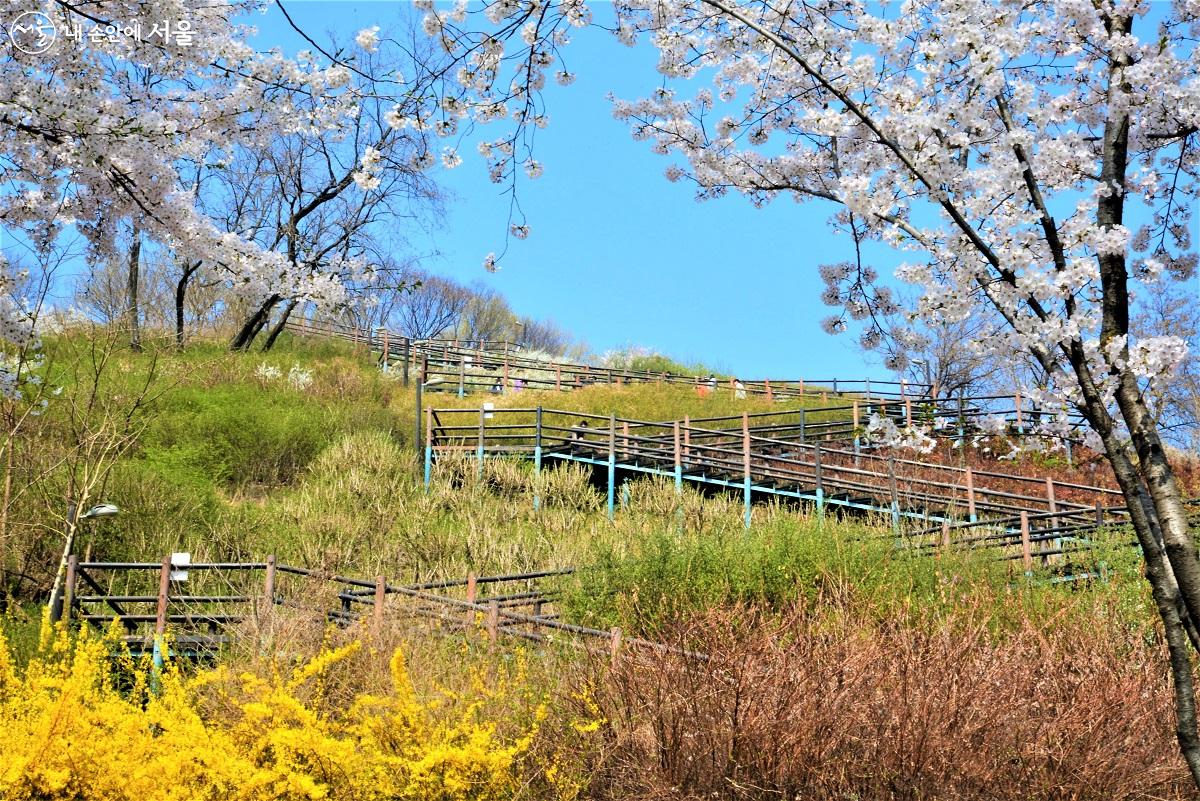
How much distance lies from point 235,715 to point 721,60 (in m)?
5.79

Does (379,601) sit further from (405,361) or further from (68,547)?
(405,361)

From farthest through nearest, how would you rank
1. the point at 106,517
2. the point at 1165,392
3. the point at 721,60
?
the point at 106,517 → the point at 721,60 → the point at 1165,392

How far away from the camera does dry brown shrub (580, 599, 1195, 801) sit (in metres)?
4.84

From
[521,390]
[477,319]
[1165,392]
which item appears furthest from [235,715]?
[477,319]

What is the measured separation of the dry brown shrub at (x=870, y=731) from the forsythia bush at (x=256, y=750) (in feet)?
2.57

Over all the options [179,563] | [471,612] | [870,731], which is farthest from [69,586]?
[870,731]

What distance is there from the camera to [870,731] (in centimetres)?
495

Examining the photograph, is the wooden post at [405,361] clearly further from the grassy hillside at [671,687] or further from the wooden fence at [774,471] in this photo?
the grassy hillside at [671,687]

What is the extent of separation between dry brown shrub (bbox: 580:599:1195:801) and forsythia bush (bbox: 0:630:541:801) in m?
0.78

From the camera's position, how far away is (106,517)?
15172 mm

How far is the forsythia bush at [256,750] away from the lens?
5.59 m

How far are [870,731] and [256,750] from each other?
3754 millimetres

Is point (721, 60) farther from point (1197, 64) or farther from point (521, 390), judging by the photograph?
point (521, 390)

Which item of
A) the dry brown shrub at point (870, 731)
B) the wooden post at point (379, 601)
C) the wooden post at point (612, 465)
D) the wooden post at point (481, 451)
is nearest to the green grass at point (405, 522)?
the wooden post at point (481, 451)
